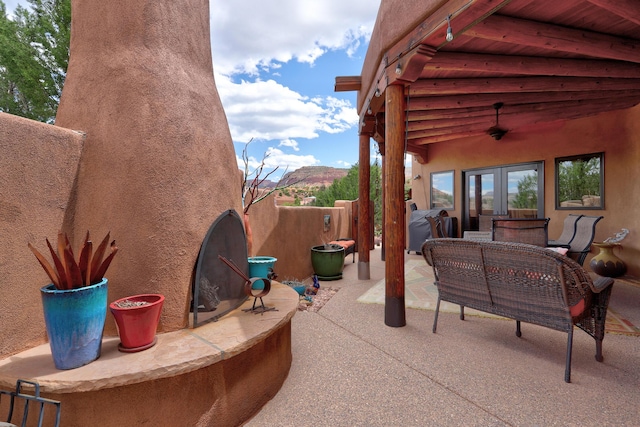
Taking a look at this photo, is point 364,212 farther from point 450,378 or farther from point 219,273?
point 219,273

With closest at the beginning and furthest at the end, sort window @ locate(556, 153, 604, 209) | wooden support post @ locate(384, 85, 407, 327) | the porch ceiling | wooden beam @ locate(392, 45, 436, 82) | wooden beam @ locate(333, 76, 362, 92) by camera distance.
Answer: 1. the porch ceiling
2. wooden beam @ locate(392, 45, 436, 82)
3. wooden support post @ locate(384, 85, 407, 327)
4. wooden beam @ locate(333, 76, 362, 92)
5. window @ locate(556, 153, 604, 209)

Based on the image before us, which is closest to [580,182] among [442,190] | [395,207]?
[442,190]

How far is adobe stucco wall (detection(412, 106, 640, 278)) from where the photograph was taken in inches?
205

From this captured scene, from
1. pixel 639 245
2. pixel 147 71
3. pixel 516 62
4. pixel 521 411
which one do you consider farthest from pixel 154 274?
pixel 639 245

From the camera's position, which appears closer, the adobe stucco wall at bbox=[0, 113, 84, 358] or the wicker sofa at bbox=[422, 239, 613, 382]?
the adobe stucco wall at bbox=[0, 113, 84, 358]

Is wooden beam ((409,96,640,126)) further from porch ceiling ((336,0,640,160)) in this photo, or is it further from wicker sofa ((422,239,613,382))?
wicker sofa ((422,239,613,382))

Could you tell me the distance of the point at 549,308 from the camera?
2.34 metres

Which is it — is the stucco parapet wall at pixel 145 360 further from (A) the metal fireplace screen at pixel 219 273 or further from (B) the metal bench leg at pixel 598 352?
(B) the metal bench leg at pixel 598 352

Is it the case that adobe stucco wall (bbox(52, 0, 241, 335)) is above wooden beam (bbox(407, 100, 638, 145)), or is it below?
below

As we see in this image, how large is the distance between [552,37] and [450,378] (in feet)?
10.8

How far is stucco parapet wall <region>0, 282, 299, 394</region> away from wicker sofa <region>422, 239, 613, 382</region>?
1.84 metres

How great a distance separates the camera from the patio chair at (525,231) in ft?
13.2

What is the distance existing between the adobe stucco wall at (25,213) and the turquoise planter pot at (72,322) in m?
0.26

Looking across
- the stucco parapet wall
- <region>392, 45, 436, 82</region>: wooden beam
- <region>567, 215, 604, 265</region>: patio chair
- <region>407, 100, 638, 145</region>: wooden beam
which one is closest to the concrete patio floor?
the stucco parapet wall
